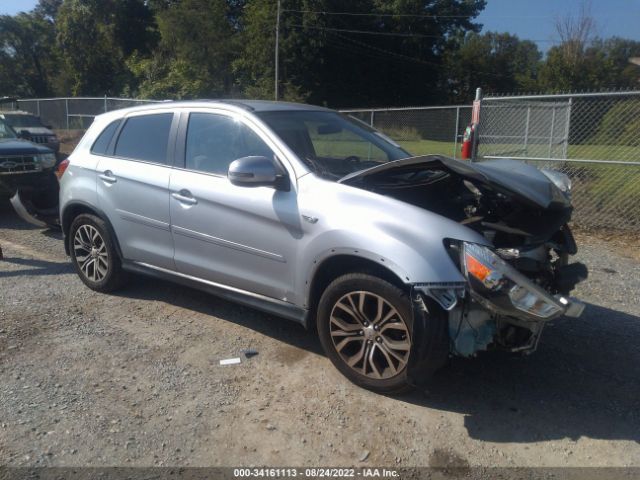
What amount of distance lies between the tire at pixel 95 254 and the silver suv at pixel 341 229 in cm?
3

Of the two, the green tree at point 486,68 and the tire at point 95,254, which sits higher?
the green tree at point 486,68

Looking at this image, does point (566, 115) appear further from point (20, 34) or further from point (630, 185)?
point (20, 34)

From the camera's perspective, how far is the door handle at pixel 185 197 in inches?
172

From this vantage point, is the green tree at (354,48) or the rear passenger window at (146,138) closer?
the rear passenger window at (146,138)

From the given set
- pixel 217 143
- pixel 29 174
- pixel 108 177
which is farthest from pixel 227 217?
pixel 29 174

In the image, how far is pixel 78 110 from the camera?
781 inches

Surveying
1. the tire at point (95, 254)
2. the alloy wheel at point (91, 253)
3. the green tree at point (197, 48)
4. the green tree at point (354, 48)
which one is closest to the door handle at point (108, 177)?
the tire at point (95, 254)

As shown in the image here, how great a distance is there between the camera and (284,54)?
3969cm

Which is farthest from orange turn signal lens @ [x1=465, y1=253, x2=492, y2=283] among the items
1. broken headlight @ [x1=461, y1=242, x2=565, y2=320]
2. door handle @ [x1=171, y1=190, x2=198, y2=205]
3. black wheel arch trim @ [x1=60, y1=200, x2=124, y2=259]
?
black wheel arch trim @ [x1=60, y1=200, x2=124, y2=259]

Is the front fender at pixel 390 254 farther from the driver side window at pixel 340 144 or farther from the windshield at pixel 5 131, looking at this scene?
the windshield at pixel 5 131

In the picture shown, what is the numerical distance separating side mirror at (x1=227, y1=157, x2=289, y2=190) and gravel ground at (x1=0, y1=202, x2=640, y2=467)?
A: 133 cm

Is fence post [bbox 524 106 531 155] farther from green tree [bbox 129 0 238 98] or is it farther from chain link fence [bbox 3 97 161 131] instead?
green tree [bbox 129 0 238 98]

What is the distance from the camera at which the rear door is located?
4672 mm

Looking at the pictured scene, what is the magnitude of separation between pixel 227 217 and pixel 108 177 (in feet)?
5.27
